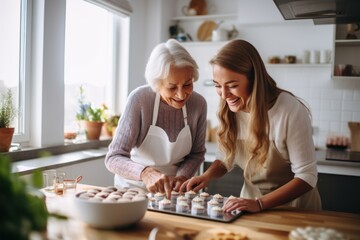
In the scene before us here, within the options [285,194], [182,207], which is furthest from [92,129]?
[285,194]

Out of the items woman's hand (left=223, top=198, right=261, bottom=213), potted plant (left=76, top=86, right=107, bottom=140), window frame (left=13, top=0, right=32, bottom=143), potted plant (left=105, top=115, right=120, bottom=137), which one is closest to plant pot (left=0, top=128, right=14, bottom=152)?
window frame (left=13, top=0, right=32, bottom=143)

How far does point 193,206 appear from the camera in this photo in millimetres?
1413

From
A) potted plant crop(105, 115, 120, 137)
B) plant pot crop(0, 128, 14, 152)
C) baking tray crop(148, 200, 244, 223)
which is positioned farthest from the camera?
potted plant crop(105, 115, 120, 137)

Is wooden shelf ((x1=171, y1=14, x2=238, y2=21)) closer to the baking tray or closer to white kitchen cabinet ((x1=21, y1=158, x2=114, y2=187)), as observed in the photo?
white kitchen cabinet ((x1=21, y1=158, x2=114, y2=187))

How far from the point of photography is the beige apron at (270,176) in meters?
1.73

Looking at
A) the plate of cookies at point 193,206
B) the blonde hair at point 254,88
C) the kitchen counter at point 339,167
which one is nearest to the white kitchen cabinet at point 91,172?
the plate of cookies at point 193,206

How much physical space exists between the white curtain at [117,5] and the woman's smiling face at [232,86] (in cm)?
199

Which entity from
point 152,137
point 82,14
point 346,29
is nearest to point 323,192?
point 346,29

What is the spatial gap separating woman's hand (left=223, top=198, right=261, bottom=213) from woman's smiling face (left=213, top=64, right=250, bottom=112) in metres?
0.47

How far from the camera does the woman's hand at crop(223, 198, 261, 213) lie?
4.67 ft

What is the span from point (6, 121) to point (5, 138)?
11 centimetres

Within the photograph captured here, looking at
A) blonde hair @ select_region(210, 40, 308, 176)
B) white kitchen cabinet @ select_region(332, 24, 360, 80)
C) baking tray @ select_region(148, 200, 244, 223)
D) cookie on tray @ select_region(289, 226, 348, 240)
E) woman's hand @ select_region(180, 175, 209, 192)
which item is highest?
white kitchen cabinet @ select_region(332, 24, 360, 80)

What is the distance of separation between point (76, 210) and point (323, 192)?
8.00ft

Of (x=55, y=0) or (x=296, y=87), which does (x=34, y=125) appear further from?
(x=296, y=87)
